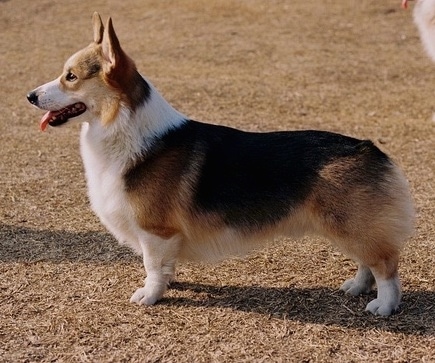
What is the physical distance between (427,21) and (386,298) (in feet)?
15.0

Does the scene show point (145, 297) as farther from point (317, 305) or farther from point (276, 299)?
point (317, 305)

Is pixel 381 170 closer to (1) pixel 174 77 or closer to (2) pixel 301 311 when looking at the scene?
(2) pixel 301 311

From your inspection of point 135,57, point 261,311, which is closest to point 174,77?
point 135,57

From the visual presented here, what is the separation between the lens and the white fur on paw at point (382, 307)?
3.60 meters

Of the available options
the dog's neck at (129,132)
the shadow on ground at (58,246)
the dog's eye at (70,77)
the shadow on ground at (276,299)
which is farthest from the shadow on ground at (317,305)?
the dog's eye at (70,77)

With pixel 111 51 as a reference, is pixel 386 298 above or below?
below

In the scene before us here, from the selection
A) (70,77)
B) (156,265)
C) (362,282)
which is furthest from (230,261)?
(70,77)

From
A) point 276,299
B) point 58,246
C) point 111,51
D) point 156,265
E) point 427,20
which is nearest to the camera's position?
point 111,51

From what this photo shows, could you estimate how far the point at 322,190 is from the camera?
349 centimetres

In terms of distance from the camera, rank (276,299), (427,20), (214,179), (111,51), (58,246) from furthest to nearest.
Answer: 1. (427,20)
2. (58,246)
3. (276,299)
4. (214,179)
5. (111,51)

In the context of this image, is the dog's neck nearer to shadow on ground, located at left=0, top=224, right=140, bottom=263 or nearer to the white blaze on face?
the white blaze on face

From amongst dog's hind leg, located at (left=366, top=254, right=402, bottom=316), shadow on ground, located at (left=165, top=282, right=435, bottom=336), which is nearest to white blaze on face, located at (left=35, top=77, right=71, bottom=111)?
shadow on ground, located at (left=165, top=282, right=435, bottom=336)

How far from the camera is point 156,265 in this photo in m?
3.69

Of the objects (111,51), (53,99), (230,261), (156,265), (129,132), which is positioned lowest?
(230,261)
